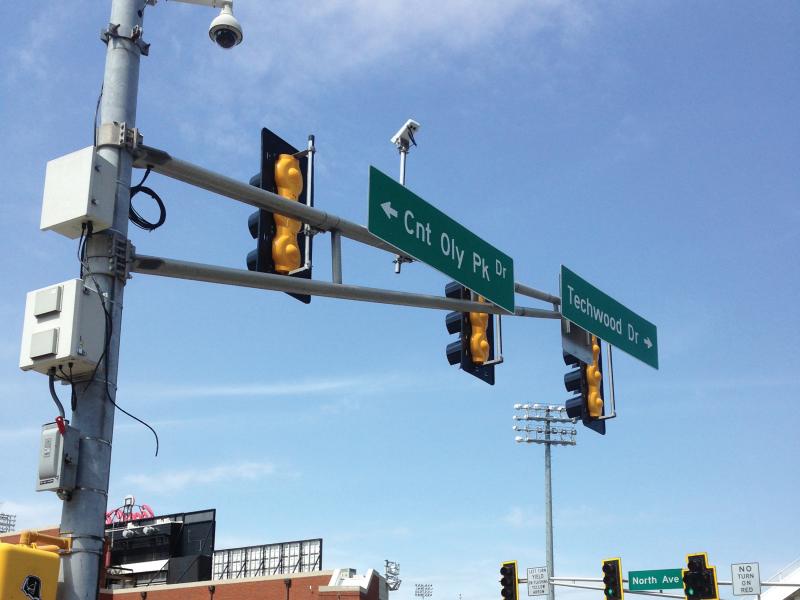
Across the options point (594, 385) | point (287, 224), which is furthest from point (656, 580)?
point (287, 224)

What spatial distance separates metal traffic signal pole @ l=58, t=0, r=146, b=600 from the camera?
741 cm

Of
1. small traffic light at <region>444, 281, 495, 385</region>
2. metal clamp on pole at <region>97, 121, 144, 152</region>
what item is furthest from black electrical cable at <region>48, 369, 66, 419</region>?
small traffic light at <region>444, 281, 495, 385</region>

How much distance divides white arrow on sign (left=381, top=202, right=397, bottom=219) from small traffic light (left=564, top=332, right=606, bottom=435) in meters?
5.55

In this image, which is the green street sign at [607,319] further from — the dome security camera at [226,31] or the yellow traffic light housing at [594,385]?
the dome security camera at [226,31]

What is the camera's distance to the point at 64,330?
751 cm

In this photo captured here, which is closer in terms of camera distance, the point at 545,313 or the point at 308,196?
the point at 308,196

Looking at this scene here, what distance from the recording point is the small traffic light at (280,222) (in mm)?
9328

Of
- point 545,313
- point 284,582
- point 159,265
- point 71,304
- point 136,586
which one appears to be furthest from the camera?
point 136,586

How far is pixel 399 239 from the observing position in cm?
1025

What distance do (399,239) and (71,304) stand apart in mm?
3759

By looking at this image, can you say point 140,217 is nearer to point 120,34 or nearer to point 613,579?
point 120,34

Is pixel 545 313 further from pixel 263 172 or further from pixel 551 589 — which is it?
pixel 551 589

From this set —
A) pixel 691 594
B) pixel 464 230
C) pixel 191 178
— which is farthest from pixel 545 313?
pixel 691 594

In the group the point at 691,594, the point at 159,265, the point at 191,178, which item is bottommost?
the point at 691,594
